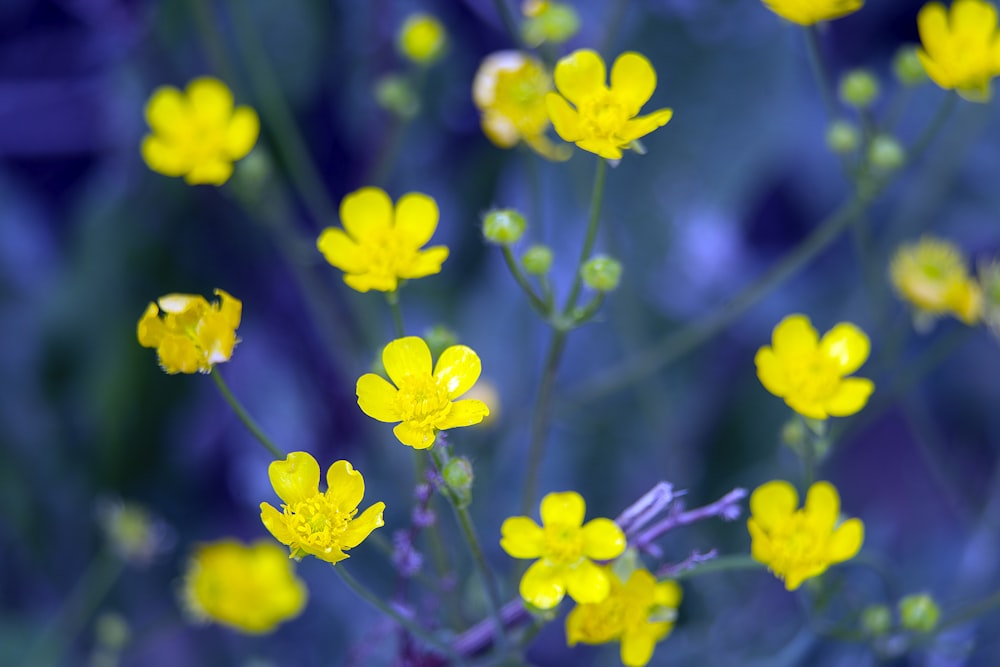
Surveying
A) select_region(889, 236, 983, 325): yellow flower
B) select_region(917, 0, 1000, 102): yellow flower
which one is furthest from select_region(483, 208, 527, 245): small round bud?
select_region(889, 236, 983, 325): yellow flower

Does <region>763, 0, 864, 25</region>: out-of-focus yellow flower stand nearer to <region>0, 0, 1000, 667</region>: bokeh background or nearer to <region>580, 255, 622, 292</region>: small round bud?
<region>580, 255, 622, 292</region>: small round bud

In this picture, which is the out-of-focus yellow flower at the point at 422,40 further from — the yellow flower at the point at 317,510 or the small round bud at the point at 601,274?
the yellow flower at the point at 317,510

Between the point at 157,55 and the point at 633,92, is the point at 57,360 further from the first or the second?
the point at 633,92

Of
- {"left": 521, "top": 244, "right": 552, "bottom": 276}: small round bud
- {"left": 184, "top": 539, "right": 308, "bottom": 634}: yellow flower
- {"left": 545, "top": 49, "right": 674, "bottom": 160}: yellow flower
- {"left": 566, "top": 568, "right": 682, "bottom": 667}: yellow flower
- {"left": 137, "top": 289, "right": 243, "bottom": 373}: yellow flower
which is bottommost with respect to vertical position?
{"left": 566, "top": 568, "right": 682, "bottom": 667}: yellow flower

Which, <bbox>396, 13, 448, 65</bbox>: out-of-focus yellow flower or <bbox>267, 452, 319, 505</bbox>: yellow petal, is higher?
<bbox>396, 13, 448, 65</bbox>: out-of-focus yellow flower

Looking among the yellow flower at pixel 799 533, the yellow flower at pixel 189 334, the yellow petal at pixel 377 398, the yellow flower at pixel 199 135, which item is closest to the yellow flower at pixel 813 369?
the yellow flower at pixel 799 533
